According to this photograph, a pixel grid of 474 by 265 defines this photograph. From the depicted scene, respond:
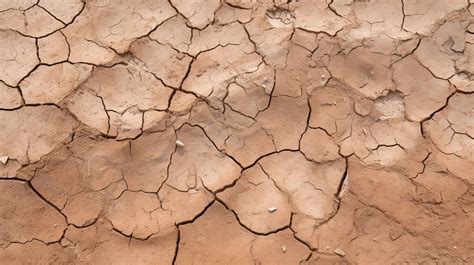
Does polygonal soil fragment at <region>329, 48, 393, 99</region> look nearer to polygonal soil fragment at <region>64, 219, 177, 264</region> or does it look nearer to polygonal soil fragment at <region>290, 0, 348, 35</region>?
polygonal soil fragment at <region>290, 0, 348, 35</region>

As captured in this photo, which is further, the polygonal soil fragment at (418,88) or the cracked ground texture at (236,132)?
the polygonal soil fragment at (418,88)

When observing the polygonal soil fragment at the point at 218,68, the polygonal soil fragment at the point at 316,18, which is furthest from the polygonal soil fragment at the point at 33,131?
the polygonal soil fragment at the point at 316,18

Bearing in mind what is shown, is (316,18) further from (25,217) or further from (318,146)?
(25,217)

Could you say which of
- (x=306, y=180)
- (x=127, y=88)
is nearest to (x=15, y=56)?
(x=127, y=88)

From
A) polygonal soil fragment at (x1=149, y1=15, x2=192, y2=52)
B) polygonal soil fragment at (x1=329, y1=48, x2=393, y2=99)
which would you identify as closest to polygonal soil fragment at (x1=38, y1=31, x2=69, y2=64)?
polygonal soil fragment at (x1=149, y1=15, x2=192, y2=52)

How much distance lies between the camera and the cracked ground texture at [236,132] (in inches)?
87.7

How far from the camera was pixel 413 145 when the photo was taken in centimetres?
248

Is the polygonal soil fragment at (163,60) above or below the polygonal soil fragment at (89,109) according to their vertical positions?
above

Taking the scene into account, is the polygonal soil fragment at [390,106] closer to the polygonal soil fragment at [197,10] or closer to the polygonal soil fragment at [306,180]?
the polygonal soil fragment at [306,180]

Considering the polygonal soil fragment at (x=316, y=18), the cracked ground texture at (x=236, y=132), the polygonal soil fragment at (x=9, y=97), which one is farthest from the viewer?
the polygonal soil fragment at (x=316, y=18)

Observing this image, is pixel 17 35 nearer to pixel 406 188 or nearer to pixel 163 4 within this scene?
pixel 163 4

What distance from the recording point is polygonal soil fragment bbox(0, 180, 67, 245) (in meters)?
2.16

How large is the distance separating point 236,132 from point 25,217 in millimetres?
1134

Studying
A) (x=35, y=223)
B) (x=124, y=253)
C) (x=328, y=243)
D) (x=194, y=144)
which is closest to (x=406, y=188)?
(x=328, y=243)
